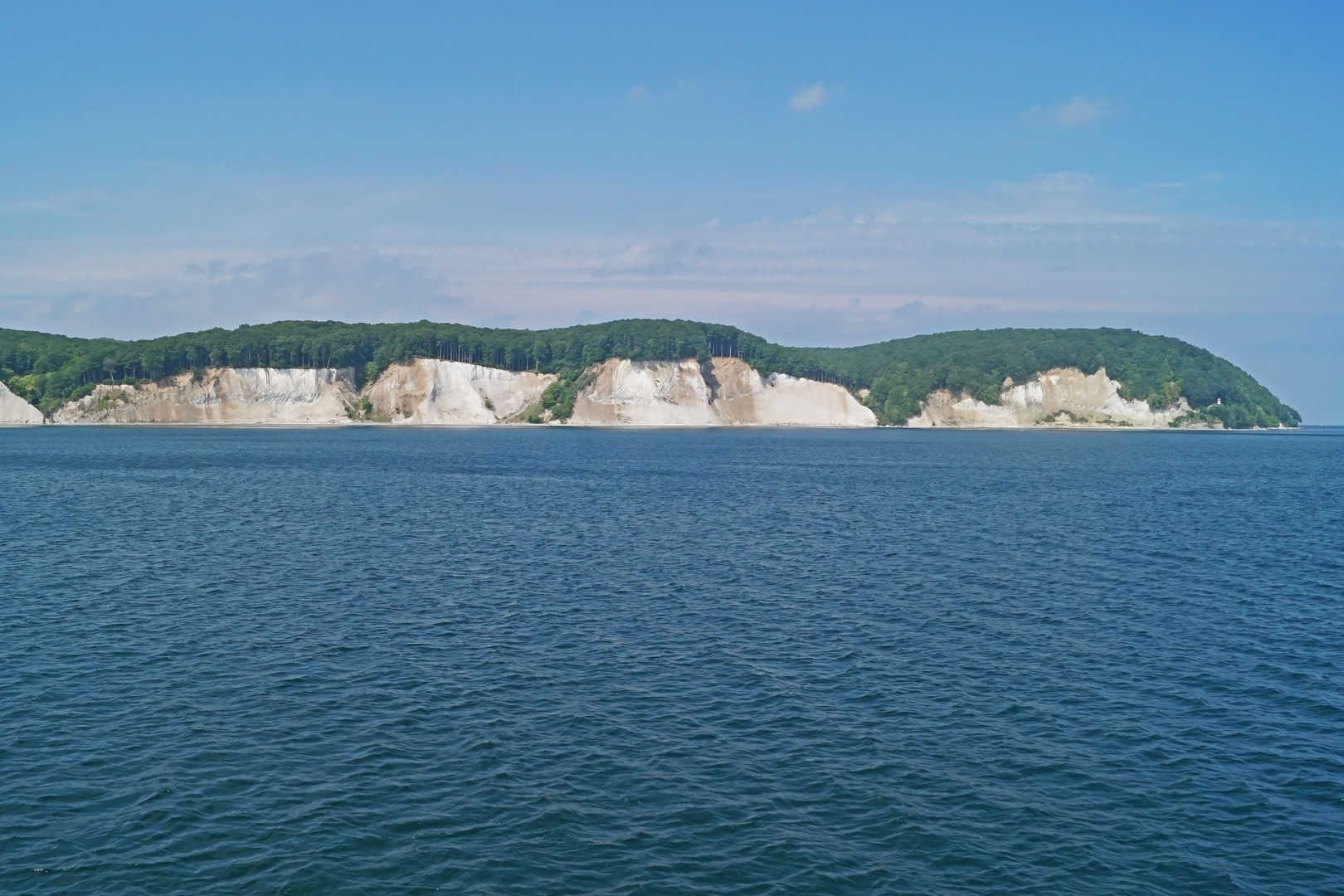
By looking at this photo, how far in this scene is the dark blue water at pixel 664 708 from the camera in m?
16.0

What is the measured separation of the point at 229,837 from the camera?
53.3ft

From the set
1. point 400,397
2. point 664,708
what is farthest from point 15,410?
point 664,708

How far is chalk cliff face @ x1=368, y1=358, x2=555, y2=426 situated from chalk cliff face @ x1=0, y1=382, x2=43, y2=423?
194 feet

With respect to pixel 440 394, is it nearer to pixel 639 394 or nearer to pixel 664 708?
pixel 639 394

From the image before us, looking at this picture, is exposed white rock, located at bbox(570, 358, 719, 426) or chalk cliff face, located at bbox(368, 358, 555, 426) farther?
exposed white rock, located at bbox(570, 358, 719, 426)

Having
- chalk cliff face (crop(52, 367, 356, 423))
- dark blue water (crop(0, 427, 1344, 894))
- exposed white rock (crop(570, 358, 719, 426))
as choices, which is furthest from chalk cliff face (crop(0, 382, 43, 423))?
dark blue water (crop(0, 427, 1344, 894))

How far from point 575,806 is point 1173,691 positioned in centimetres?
1511

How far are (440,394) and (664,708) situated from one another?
173m

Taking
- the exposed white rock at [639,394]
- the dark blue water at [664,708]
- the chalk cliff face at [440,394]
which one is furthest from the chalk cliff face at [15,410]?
the dark blue water at [664,708]

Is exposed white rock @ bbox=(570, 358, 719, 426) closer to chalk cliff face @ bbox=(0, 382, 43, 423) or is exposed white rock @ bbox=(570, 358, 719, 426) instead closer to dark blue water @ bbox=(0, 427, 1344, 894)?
chalk cliff face @ bbox=(0, 382, 43, 423)

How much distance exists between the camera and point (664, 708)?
22.6 meters

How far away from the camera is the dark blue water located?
52.4 ft

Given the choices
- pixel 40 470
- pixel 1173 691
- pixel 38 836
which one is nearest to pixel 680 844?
pixel 38 836

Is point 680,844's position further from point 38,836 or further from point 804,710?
point 38,836
